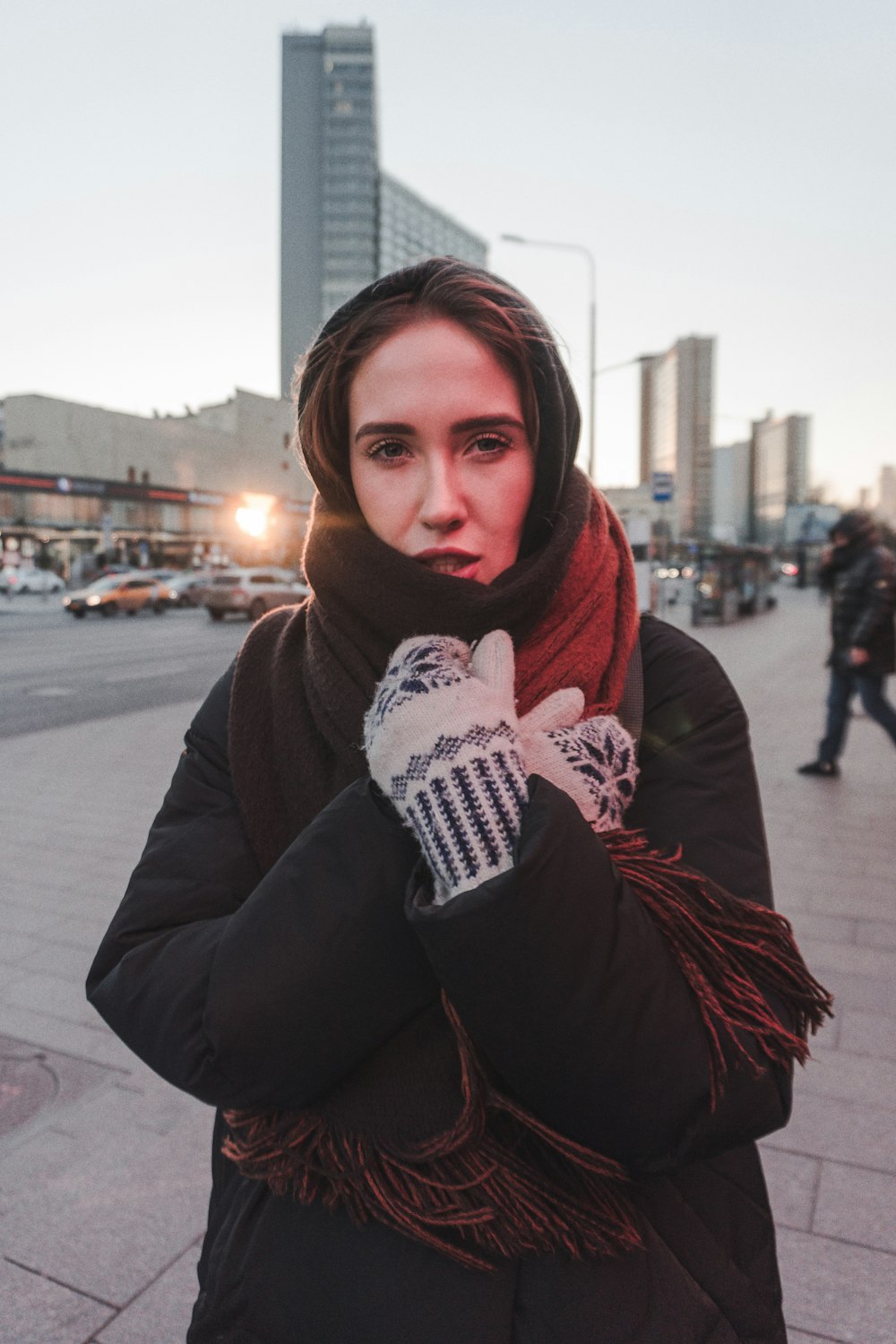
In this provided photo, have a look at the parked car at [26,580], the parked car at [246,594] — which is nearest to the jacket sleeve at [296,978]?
the parked car at [246,594]

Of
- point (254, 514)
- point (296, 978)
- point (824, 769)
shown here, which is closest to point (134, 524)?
point (254, 514)

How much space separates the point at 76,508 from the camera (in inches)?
2200

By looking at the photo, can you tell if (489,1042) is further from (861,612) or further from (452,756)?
(861,612)

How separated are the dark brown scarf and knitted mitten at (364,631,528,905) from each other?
0.12 m

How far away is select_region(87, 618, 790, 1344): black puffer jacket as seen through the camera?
86 cm

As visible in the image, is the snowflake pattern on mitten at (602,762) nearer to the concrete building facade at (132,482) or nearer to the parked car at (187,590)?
the parked car at (187,590)

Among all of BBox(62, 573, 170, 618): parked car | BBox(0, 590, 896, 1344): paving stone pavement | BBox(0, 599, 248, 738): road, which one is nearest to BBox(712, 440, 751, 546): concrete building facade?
BBox(62, 573, 170, 618): parked car

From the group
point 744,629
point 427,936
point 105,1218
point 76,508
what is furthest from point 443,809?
point 76,508

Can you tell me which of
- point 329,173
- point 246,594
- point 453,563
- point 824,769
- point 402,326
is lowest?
point 824,769

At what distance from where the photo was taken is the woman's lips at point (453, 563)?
4.01ft

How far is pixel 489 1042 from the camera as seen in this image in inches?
34.8

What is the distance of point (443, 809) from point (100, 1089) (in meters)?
2.55

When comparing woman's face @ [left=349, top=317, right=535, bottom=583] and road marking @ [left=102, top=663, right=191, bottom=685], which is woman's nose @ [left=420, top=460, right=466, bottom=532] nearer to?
woman's face @ [left=349, top=317, right=535, bottom=583]

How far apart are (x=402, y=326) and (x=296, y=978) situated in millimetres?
847
